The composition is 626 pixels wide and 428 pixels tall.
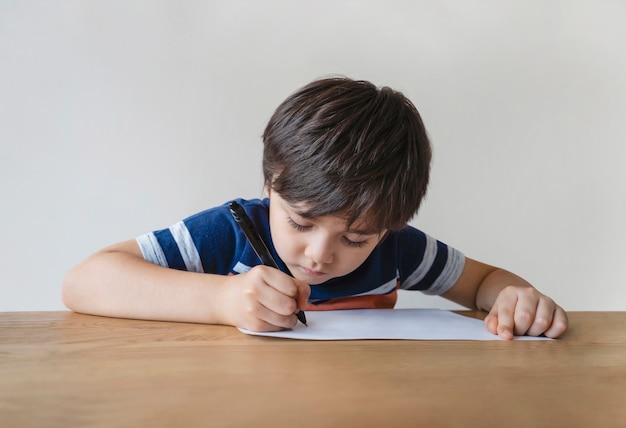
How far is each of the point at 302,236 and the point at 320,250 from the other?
0.05 metres

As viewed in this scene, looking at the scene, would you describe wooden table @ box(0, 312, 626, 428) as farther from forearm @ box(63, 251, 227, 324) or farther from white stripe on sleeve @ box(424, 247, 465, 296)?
white stripe on sleeve @ box(424, 247, 465, 296)

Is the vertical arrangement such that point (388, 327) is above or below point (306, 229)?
below

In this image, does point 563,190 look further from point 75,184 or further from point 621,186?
point 75,184

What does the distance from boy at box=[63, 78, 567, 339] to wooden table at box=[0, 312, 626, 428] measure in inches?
1.6

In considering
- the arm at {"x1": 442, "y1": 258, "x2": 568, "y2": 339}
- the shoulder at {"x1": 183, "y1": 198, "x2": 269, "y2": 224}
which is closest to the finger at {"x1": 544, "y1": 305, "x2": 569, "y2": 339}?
the arm at {"x1": 442, "y1": 258, "x2": 568, "y2": 339}

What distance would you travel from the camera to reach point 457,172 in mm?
1431

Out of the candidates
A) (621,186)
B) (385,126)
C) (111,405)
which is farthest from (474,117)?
(111,405)

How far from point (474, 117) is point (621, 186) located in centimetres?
41

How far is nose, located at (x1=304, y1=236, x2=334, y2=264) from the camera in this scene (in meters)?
0.78

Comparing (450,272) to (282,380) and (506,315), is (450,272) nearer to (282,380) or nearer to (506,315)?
(506,315)

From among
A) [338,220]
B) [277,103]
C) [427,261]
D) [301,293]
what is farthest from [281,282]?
[277,103]

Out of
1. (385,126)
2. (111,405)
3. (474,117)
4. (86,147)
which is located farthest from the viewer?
(474,117)

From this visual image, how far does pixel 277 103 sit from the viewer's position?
4.37 feet

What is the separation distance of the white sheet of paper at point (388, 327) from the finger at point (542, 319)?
1 cm
